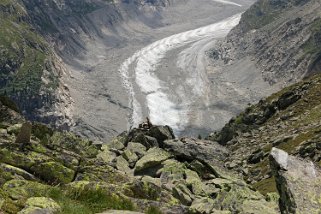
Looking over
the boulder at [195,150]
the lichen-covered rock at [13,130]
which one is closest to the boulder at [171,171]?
the boulder at [195,150]

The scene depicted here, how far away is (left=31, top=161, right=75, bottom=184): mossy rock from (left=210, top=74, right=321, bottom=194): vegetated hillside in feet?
62.3

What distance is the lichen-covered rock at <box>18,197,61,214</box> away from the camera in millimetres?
12766

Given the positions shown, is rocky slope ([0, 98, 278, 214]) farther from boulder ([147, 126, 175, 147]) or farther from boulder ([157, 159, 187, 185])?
boulder ([147, 126, 175, 147])

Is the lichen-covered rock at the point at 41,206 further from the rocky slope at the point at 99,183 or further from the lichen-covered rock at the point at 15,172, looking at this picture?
the lichen-covered rock at the point at 15,172

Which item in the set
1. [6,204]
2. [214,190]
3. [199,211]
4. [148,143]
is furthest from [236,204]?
[148,143]

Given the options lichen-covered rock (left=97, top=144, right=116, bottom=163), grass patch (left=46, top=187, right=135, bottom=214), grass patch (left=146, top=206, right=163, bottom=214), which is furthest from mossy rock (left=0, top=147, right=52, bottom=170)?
lichen-covered rock (left=97, top=144, right=116, bottom=163)

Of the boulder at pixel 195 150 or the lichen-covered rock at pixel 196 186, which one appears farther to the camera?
the boulder at pixel 195 150

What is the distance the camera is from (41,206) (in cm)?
1323

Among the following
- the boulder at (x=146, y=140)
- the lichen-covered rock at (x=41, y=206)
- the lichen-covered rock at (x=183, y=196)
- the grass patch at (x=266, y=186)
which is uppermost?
the lichen-covered rock at (x=41, y=206)

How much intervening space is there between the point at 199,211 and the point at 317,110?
4058cm

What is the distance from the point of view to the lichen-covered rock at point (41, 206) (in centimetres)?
1277

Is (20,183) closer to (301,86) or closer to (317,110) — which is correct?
(317,110)

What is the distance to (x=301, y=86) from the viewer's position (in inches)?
2616

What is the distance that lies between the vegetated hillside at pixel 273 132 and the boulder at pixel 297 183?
20.2 metres
